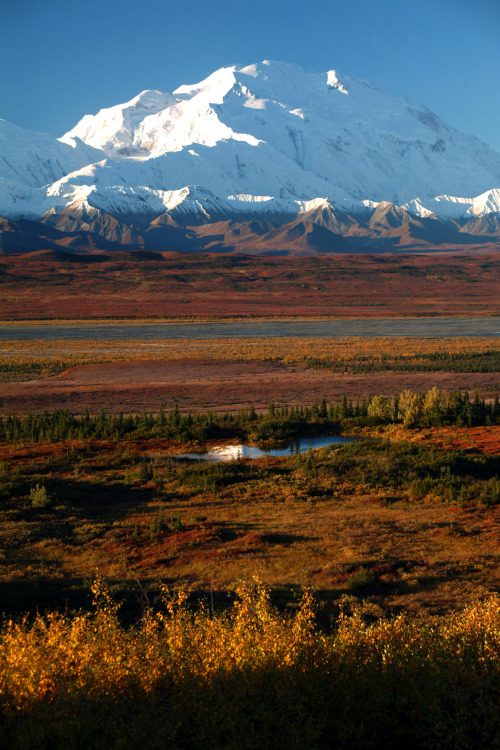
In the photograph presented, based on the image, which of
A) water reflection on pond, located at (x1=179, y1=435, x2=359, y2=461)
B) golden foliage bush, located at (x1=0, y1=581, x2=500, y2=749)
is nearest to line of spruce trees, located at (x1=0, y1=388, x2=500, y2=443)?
water reflection on pond, located at (x1=179, y1=435, x2=359, y2=461)

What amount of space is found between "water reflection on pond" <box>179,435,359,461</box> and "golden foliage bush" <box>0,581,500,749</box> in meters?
19.3

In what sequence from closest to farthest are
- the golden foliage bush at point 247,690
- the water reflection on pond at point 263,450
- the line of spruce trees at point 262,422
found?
the golden foliage bush at point 247,690
the water reflection on pond at point 263,450
the line of spruce trees at point 262,422

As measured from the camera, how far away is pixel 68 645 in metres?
7.26

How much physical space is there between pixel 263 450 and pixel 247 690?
74.8 ft

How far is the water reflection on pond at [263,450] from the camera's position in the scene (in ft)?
91.8

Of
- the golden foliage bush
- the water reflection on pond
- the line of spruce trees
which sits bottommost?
the water reflection on pond

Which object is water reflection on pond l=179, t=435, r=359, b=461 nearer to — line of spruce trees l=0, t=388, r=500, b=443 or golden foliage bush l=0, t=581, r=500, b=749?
line of spruce trees l=0, t=388, r=500, b=443

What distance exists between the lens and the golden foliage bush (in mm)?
6270

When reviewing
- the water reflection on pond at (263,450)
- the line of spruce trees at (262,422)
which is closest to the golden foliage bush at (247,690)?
the water reflection on pond at (263,450)

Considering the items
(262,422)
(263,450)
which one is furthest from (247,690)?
(262,422)

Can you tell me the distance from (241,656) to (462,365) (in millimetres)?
51670

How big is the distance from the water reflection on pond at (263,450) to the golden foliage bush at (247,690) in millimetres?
19289

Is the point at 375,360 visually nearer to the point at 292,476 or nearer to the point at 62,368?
the point at 62,368

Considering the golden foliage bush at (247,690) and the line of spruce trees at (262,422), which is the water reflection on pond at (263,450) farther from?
the golden foliage bush at (247,690)
